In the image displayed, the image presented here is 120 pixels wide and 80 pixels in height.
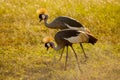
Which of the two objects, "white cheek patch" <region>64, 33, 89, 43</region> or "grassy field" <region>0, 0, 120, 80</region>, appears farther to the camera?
"grassy field" <region>0, 0, 120, 80</region>

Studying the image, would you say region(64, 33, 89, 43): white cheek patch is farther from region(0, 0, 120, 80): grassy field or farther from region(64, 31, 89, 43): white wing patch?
region(0, 0, 120, 80): grassy field

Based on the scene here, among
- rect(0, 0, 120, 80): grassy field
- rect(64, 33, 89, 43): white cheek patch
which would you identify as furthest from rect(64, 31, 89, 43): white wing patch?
rect(0, 0, 120, 80): grassy field

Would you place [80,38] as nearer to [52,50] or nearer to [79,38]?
[79,38]

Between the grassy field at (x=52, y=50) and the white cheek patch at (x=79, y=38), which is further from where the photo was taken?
the grassy field at (x=52, y=50)

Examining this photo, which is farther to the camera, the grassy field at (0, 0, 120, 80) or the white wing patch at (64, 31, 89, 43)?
the grassy field at (0, 0, 120, 80)

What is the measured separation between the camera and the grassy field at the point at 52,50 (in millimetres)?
10023

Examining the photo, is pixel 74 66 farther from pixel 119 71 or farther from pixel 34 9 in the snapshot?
pixel 34 9

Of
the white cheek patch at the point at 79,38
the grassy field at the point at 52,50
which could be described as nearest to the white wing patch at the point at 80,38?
the white cheek patch at the point at 79,38

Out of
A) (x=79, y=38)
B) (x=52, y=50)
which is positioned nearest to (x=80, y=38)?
(x=79, y=38)

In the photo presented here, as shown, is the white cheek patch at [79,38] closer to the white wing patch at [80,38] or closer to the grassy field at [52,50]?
the white wing patch at [80,38]

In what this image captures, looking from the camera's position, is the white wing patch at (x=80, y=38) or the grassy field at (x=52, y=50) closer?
the white wing patch at (x=80, y=38)

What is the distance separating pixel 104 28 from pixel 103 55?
6.74 ft

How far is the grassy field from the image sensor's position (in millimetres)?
10023

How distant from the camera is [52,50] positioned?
1141cm
